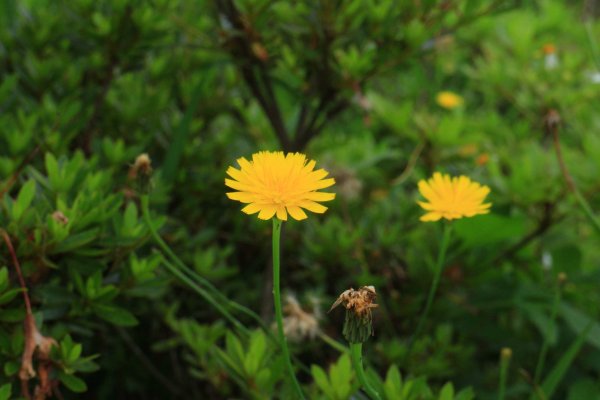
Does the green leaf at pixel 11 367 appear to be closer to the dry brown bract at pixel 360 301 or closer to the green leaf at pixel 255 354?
the green leaf at pixel 255 354

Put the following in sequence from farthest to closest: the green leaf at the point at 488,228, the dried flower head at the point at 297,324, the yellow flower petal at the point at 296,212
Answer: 1. the green leaf at the point at 488,228
2. the dried flower head at the point at 297,324
3. the yellow flower petal at the point at 296,212

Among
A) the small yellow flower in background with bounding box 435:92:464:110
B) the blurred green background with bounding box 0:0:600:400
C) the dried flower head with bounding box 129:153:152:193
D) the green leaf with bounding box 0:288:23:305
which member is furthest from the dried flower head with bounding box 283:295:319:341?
the small yellow flower in background with bounding box 435:92:464:110

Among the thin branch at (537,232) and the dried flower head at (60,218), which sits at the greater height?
the thin branch at (537,232)

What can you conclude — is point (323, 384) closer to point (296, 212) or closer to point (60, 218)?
point (296, 212)

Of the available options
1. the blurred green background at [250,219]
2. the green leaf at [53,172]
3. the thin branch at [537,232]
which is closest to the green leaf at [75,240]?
the blurred green background at [250,219]

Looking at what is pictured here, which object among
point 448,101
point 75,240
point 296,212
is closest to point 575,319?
point 296,212

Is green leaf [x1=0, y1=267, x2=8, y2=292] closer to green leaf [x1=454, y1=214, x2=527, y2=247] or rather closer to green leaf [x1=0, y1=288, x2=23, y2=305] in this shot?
green leaf [x1=0, y1=288, x2=23, y2=305]

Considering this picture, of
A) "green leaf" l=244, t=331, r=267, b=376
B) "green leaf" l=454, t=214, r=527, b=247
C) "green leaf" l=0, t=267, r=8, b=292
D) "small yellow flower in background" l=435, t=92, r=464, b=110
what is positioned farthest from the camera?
"small yellow flower in background" l=435, t=92, r=464, b=110
